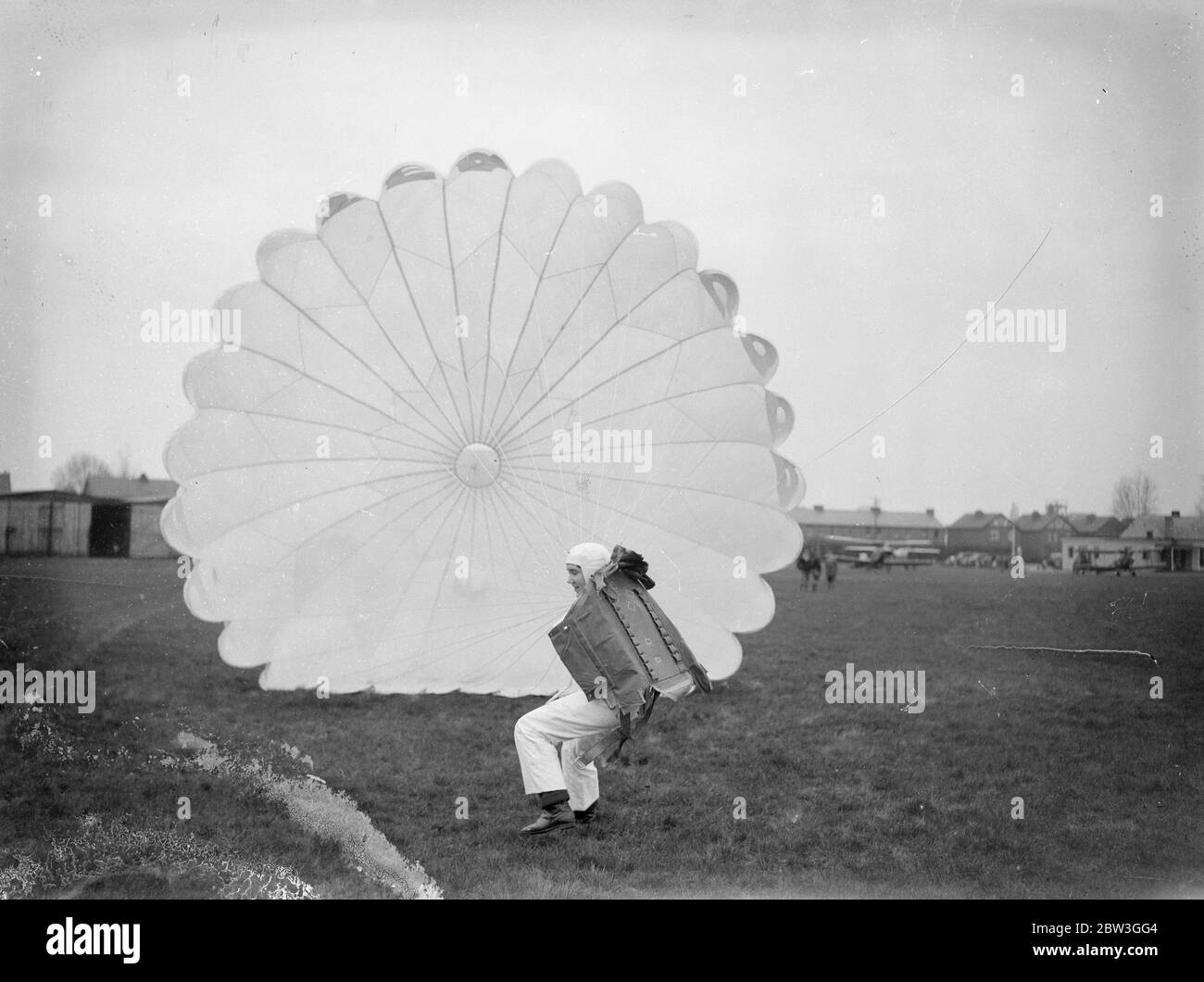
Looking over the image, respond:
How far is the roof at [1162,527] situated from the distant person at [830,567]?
19.2 feet

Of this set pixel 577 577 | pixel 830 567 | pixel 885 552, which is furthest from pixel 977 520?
pixel 830 567

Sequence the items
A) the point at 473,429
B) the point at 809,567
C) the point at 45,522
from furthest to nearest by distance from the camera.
Answer: the point at 809,567, the point at 45,522, the point at 473,429

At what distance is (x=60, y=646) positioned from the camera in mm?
5930

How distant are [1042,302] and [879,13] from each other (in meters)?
1.85

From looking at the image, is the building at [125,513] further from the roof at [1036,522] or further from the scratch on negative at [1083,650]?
Answer: the roof at [1036,522]

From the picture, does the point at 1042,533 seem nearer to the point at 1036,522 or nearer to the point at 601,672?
the point at 1036,522

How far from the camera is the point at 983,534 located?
26.1 feet

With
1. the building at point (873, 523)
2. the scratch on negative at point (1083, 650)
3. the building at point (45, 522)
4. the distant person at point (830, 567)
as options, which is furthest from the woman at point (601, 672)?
the distant person at point (830, 567)

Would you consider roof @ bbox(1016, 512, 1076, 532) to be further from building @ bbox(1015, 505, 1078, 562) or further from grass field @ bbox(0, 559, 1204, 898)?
grass field @ bbox(0, 559, 1204, 898)

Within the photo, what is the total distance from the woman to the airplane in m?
5.28

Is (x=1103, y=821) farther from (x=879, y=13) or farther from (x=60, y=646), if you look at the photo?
(x=60, y=646)

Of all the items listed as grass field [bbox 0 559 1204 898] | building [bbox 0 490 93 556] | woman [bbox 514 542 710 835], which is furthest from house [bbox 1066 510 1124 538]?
building [bbox 0 490 93 556]

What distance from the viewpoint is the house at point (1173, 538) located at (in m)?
5.82

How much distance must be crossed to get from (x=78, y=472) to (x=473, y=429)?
286 cm
